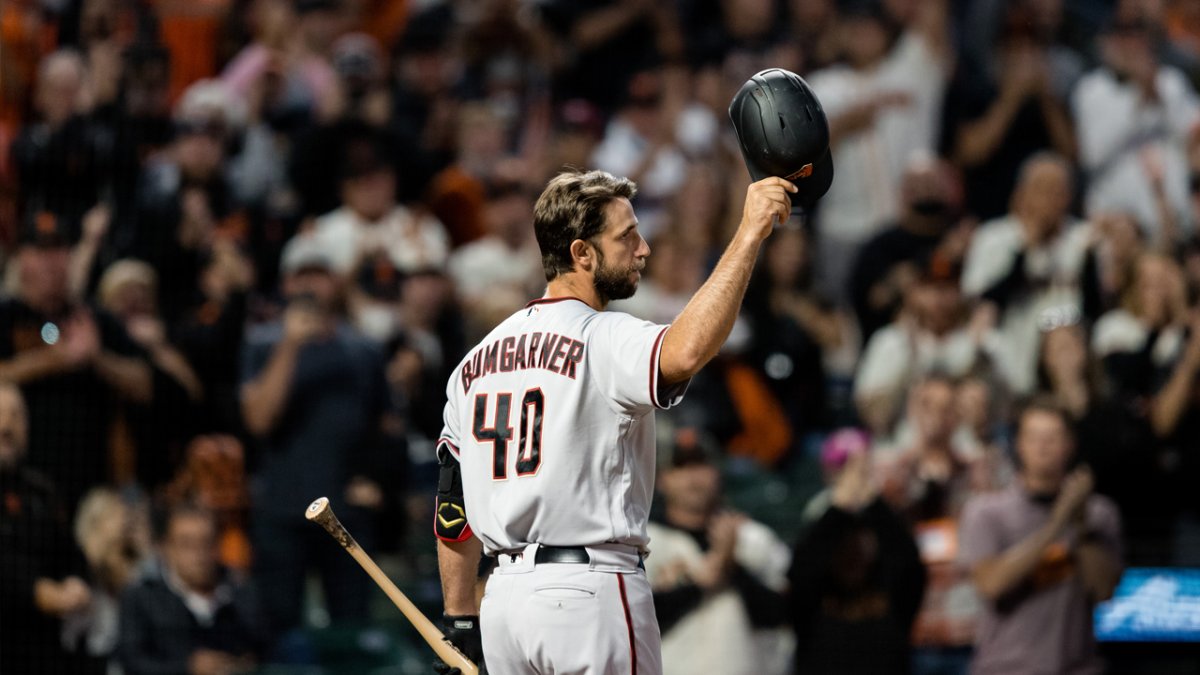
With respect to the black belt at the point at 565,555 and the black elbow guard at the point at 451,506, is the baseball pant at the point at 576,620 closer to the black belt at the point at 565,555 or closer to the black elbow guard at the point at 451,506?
the black belt at the point at 565,555

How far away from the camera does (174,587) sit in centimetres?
779

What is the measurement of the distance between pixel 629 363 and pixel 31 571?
15.5 feet

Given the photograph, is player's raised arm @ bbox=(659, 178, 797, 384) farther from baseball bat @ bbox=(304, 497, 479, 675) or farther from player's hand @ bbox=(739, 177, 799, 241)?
baseball bat @ bbox=(304, 497, 479, 675)

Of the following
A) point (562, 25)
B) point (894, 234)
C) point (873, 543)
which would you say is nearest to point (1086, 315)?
point (894, 234)

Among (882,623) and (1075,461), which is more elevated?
(1075,461)

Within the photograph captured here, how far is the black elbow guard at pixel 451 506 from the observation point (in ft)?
14.5

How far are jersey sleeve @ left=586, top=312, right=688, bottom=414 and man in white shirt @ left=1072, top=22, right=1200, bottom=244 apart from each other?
5.93 m

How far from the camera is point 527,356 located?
416 centimetres

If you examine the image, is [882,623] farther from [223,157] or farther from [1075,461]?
[223,157]

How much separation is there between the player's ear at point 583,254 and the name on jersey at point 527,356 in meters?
0.19

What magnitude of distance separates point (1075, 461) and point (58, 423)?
4.55 m

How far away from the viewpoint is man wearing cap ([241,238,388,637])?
825 cm

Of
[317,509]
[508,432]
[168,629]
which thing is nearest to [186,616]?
[168,629]

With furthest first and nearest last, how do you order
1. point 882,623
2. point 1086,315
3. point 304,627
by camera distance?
point 1086,315 → point 304,627 → point 882,623
